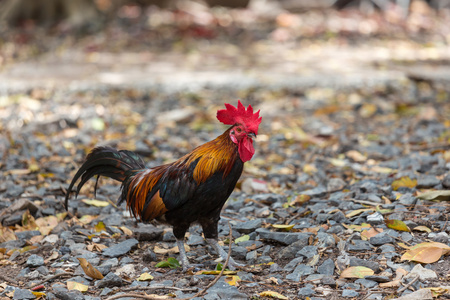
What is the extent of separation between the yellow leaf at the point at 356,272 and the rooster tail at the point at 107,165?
168cm

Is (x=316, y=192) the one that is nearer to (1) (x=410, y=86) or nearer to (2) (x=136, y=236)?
(2) (x=136, y=236)

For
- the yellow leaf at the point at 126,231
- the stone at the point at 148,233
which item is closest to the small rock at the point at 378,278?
the stone at the point at 148,233

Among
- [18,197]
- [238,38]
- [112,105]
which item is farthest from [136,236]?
[238,38]

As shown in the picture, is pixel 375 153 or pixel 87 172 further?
pixel 375 153

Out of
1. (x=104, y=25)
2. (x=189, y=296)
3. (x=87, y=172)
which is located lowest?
(x=189, y=296)

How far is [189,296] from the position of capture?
132 inches

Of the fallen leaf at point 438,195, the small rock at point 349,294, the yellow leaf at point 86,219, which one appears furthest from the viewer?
the yellow leaf at point 86,219

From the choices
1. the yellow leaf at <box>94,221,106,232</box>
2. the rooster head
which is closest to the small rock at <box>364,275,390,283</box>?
the rooster head

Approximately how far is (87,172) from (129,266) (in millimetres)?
A: 807

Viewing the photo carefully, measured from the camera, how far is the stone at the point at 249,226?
426 centimetres

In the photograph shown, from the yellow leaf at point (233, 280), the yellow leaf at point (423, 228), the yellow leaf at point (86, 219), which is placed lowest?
the yellow leaf at point (233, 280)

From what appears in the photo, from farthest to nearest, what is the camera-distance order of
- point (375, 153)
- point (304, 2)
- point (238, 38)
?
point (304, 2)
point (238, 38)
point (375, 153)

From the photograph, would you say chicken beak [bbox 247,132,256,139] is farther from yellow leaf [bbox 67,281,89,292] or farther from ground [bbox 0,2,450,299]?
yellow leaf [bbox 67,281,89,292]

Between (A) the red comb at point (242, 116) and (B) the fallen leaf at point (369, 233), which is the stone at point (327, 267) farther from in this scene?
(A) the red comb at point (242, 116)
